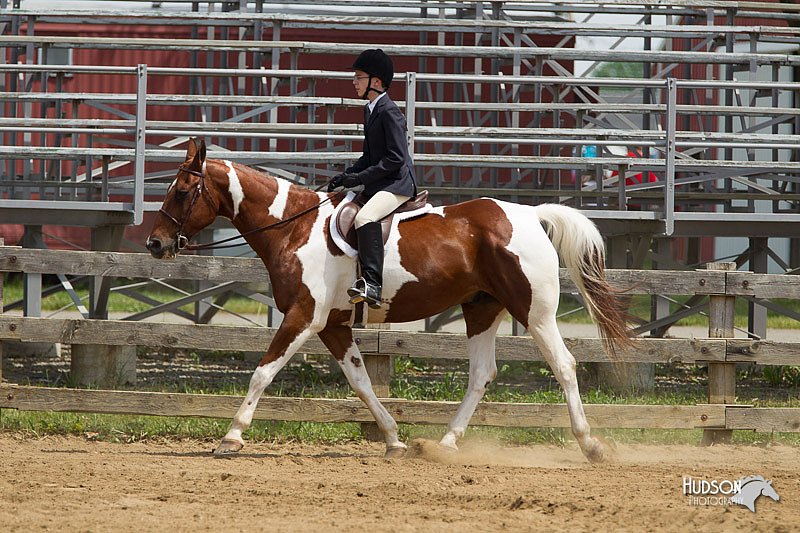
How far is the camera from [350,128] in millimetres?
9906

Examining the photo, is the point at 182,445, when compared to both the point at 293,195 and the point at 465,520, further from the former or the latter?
the point at 465,520

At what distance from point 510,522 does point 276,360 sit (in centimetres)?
252

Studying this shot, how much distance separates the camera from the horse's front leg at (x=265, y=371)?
7.19 m

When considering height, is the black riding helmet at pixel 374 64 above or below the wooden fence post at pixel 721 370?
above

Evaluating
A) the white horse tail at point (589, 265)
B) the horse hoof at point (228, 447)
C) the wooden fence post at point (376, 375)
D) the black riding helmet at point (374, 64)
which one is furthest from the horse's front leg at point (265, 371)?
the white horse tail at point (589, 265)

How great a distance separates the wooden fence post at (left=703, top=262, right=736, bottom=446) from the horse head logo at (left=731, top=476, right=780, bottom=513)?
2319 mm

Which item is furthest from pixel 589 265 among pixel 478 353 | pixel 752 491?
pixel 752 491

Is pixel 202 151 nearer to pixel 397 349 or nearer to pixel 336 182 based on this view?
pixel 336 182

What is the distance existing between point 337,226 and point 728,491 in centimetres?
320

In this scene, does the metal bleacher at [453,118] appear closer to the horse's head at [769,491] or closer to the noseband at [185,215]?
the noseband at [185,215]

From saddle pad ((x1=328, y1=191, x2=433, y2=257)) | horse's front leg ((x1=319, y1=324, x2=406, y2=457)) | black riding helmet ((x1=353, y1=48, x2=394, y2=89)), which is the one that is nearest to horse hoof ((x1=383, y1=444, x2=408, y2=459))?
horse's front leg ((x1=319, y1=324, x2=406, y2=457))

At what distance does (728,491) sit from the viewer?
6016 millimetres

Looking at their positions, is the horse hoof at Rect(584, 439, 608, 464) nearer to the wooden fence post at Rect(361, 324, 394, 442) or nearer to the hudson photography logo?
the hudson photography logo

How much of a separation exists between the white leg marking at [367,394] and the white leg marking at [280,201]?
1137mm
